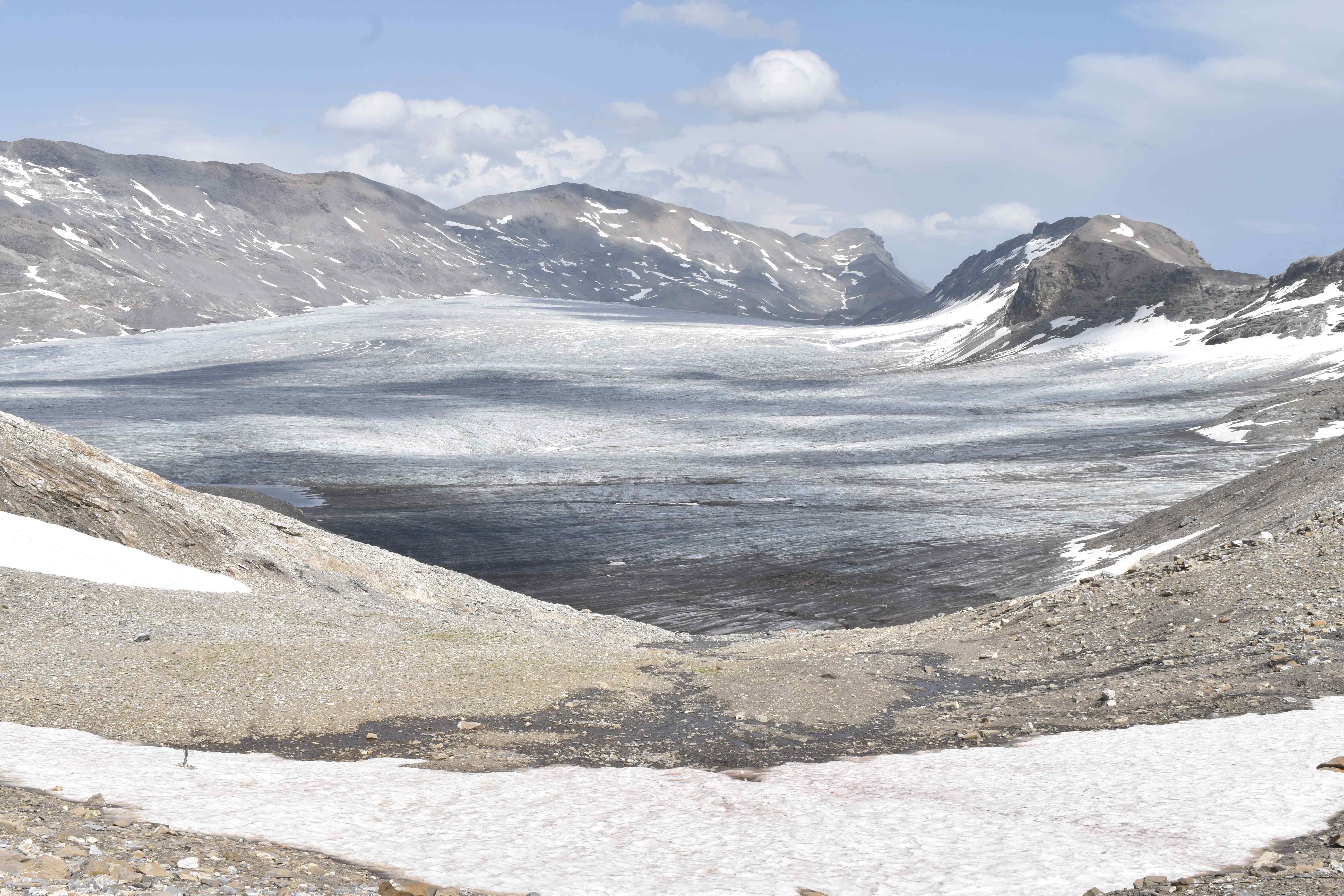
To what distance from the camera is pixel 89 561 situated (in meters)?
20.5

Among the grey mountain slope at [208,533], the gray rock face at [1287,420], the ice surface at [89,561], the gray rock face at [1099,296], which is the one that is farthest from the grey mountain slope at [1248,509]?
the gray rock face at [1099,296]

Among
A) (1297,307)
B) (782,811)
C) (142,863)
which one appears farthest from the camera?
(1297,307)

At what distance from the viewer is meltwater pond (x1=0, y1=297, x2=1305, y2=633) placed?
143 feet

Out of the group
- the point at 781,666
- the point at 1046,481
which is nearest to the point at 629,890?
the point at 781,666

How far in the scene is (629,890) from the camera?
26.2ft

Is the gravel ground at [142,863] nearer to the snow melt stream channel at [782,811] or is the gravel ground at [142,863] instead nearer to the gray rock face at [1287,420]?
the snow melt stream channel at [782,811]

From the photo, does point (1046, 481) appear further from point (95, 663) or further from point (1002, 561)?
point (95, 663)

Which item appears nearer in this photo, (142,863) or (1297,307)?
(142,863)

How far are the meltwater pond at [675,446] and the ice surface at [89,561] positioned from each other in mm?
17234

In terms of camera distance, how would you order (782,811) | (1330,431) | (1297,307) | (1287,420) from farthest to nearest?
(1297,307) < (1287,420) < (1330,431) < (782,811)

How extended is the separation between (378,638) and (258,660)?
113 inches

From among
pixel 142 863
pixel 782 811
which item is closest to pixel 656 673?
pixel 782 811

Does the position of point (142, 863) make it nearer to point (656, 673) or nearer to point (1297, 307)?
point (656, 673)

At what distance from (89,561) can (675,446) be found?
65.3 m
